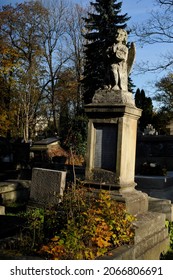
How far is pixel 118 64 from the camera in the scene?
6961mm

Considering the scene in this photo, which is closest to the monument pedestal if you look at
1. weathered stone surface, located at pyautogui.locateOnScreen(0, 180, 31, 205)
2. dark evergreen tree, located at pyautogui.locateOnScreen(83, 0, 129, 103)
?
weathered stone surface, located at pyautogui.locateOnScreen(0, 180, 31, 205)

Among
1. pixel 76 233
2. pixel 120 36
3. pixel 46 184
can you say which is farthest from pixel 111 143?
pixel 46 184

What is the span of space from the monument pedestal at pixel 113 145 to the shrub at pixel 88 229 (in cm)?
69

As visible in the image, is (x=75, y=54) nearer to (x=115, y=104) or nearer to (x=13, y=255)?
(x=115, y=104)

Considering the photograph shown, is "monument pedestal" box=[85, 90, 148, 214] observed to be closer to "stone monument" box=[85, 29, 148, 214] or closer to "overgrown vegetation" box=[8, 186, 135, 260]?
"stone monument" box=[85, 29, 148, 214]

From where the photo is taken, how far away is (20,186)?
1125cm

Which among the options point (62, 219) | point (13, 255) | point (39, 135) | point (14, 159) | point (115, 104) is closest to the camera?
point (13, 255)

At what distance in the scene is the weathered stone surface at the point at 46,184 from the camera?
8.66 metres

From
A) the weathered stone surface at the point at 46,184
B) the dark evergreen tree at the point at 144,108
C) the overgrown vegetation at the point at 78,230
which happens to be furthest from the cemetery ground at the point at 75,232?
the dark evergreen tree at the point at 144,108

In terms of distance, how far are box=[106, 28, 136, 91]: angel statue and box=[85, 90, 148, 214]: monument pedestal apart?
225mm

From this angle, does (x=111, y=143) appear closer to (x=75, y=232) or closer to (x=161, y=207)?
(x=161, y=207)

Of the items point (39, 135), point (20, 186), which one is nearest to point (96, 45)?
point (39, 135)

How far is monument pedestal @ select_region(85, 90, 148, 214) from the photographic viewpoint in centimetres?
649

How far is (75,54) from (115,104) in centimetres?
3061
